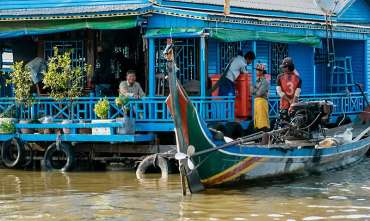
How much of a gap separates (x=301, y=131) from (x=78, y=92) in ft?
15.2

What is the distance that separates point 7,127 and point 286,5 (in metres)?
9.61

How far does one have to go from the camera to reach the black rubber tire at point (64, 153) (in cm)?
1486

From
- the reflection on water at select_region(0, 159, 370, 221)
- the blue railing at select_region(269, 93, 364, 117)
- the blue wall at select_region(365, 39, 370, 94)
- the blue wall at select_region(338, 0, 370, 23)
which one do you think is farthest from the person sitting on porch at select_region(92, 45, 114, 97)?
the blue wall at select_region(338, 0, 370, 23)

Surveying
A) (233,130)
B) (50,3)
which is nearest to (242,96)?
(233,130)

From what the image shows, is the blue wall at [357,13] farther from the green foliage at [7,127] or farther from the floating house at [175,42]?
the green foliage at [7,127]

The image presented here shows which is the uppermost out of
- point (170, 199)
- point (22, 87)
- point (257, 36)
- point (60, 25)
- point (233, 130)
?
point (60, 25)

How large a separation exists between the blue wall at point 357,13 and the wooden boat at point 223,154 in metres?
10.6

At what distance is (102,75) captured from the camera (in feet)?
57.0

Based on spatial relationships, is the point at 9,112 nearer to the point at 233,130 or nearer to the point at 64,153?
the point at 64,153

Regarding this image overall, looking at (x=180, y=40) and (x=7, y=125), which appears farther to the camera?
(x=180, y=40)

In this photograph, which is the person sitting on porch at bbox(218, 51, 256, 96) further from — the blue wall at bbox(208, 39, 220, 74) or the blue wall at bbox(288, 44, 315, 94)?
the blue wall at bbox(288, 44, 315, 94)

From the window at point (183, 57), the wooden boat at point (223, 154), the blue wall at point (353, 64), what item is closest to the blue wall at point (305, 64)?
the blue wall at point (353, 64)

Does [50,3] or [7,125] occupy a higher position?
[50,3]

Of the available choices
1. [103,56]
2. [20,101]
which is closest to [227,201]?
[20,101]
